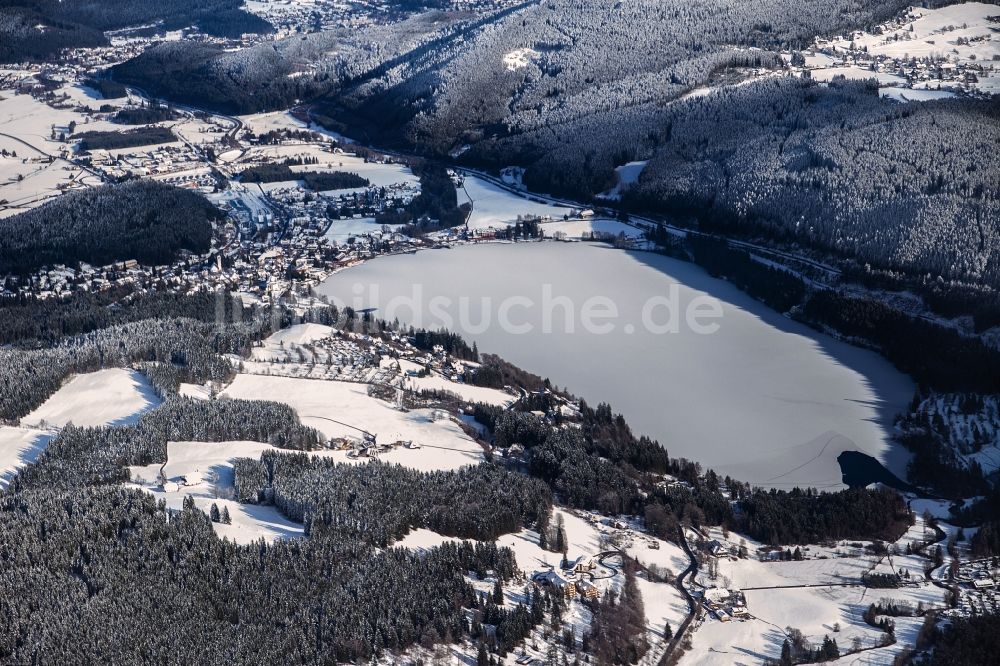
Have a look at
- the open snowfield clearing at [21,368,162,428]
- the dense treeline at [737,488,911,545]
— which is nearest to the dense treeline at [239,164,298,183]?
the open snowfield clearing at [21,368,162,428]

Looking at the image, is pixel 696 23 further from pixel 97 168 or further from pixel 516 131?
pixel 97 168

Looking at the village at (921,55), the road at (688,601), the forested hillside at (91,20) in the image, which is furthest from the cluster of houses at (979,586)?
the forested hillside at (91,20)

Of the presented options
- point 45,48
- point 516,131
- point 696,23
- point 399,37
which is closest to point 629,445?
point 516,131

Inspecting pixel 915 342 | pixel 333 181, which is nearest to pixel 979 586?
pixel 915 342

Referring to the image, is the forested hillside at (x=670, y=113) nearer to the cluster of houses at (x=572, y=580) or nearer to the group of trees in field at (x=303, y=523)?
the group of trees in field at (x=303, y=523)

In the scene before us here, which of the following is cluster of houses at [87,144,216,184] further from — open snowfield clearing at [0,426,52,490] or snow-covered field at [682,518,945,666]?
snow-covered field at [682,518,945,666]

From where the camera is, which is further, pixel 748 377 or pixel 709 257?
pixel 709 257
